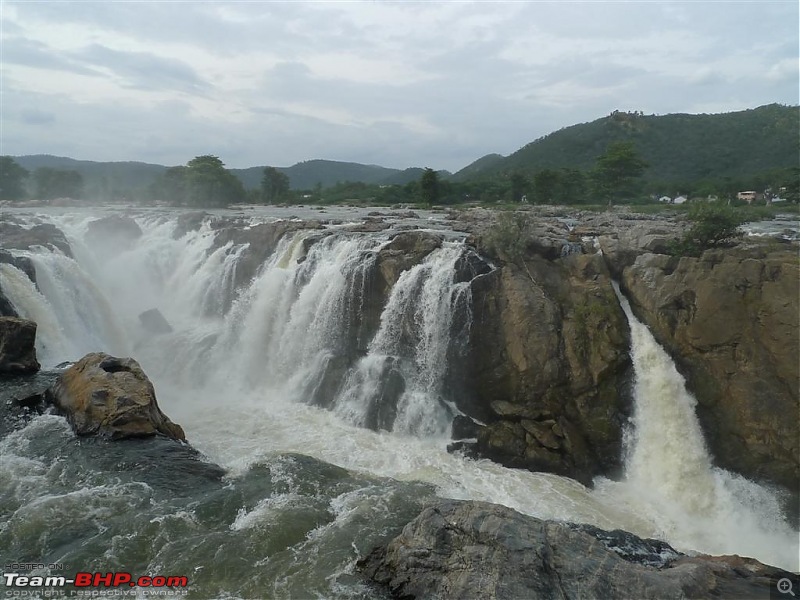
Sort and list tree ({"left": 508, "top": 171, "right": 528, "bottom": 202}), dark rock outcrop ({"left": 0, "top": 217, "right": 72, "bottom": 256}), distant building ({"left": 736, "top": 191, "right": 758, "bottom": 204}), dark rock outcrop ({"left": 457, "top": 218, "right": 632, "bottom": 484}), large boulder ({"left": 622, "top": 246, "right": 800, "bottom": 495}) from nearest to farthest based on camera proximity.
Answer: large boulder ({"left": 622, "top": 246, "right": 800, "bottom": 495}) < dark rock outcrop ({"left": 457, "top": 218, "right": 632, "bottom": 484}) < dark rock outcrop ({"left": 0, "top": 217, "right": 72, "bottom": 256}) < distant building ({"left": 736, "top": 191, "right": 758, "bottom": 204}) < tree ({"left": 508, "top": 171, "right": 528, "bottom": 202})

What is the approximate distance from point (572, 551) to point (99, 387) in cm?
1005

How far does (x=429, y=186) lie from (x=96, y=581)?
146ft

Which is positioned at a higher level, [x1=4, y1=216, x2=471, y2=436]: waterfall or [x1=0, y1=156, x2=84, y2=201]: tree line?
[x1=0, y1=156, x2=84, y2=201]: tree line

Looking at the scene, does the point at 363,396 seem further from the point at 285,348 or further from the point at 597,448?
the point at 597,448

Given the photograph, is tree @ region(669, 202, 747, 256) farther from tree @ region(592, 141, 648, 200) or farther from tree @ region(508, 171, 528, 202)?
tree @ region(508, 171, 528, 202)

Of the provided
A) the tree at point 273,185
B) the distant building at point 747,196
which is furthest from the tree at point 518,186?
the tree at point 273,185

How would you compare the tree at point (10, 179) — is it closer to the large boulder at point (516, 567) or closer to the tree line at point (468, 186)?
the tree line at point (468, 186)

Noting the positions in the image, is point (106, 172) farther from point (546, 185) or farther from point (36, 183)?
point (546, 185)

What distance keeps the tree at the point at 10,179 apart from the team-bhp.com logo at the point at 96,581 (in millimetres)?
62051

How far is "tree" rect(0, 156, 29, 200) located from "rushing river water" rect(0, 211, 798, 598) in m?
46.2

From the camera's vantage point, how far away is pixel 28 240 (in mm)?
20297

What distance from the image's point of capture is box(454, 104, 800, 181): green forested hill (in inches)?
2418

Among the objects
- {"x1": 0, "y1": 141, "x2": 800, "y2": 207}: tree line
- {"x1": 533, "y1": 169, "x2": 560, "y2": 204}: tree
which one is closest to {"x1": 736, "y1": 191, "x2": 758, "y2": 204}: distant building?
{"x1": 0, "y1": 141, "x2": 800, "y2": 207}: tree line

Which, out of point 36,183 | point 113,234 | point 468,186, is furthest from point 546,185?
point 36,183
